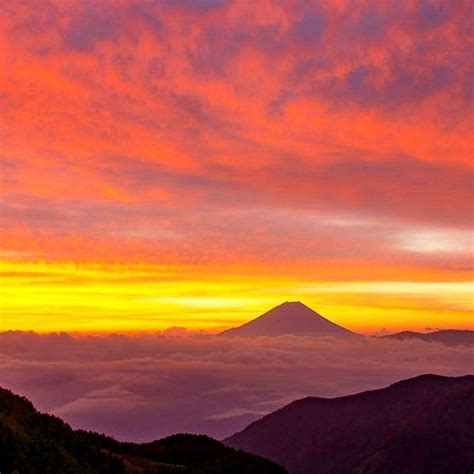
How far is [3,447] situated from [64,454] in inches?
118

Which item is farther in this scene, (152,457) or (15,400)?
(152,457)

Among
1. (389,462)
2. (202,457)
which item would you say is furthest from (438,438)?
(202,457)

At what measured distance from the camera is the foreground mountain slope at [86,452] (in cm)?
2198

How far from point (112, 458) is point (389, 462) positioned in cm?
17473

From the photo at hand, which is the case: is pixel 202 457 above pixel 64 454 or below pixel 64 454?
below

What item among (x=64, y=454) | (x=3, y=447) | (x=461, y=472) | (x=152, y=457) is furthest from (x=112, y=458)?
(x=461, y=472)

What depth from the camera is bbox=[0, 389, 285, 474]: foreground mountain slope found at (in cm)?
2198

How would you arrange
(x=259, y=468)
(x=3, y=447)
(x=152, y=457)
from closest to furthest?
(x=3, y=447)
(x=259, y=468)
(x=152, y=457)

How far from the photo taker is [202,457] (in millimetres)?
36969

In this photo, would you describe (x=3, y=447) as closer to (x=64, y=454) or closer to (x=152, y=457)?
(x=64, y=454)

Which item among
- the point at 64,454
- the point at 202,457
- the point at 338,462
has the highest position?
the point at 64,454

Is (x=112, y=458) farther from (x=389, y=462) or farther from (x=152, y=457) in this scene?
(x=389, y=462)

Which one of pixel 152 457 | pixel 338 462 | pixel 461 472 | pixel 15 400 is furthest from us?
pixel 338 462

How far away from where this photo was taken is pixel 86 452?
87.2 feet
